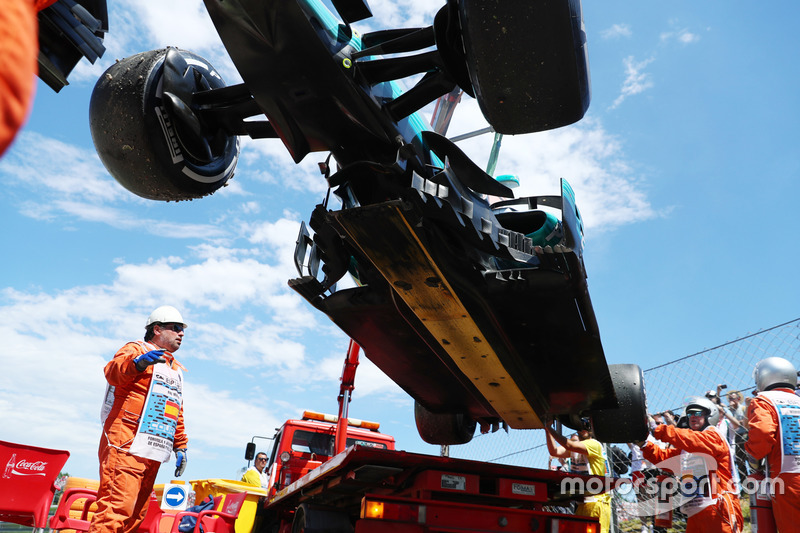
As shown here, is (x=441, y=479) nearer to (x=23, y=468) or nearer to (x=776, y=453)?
(x=776, y=453)

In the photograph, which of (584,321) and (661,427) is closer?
(584,321)

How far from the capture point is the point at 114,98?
2895 millimetres

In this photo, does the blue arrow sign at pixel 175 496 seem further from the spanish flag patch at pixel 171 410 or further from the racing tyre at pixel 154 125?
the racing tyre at pixel 154 125

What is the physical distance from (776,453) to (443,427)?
104 inches

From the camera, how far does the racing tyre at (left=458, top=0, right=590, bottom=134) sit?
6.48 ft

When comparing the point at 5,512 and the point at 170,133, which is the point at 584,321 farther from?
the point at 5,512

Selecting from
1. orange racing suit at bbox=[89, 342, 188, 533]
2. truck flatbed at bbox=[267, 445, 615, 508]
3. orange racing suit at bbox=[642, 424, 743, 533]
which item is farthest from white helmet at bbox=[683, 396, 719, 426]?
orange racing suit at bbox=[89, 342, 188, 533]

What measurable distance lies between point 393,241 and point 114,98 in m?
1.43

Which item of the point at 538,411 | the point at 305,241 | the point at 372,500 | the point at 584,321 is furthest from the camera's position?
the point at 538,411

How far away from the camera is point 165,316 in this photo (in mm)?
4809

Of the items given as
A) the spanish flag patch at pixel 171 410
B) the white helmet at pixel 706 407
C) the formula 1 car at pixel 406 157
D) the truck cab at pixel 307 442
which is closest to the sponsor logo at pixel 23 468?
the spanish flag patch at pixel 171 410

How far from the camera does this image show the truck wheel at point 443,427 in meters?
5.76

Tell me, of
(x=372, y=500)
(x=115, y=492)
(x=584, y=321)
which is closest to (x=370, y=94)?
(x=584, y=321)

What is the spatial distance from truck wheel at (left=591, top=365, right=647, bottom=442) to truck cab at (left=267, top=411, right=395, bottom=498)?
Answer: 2964 millimetres
